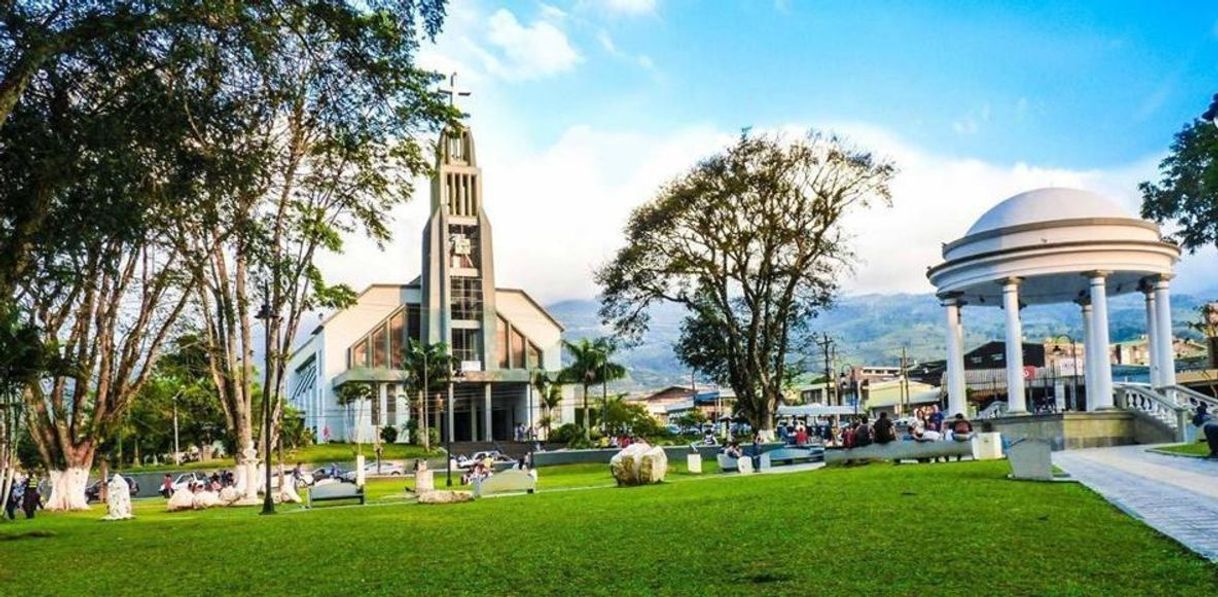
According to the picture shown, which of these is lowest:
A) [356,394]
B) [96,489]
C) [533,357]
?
[96,489]

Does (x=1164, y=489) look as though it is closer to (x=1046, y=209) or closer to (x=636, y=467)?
(x=636, y=467)

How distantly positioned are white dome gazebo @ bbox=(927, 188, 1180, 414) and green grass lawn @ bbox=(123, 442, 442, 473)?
43.4 metres

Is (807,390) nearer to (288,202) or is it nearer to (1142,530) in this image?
(288,202)

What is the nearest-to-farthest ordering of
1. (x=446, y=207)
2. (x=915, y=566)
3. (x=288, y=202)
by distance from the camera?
1. (x=915, y=566)
2. (x=288, y=202)
3. (x=446, y=207)

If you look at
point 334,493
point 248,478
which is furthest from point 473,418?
point 334,493

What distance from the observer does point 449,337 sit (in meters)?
82.8

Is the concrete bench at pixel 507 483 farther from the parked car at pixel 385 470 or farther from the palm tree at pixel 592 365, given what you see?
the palm tree at pixel 592 365

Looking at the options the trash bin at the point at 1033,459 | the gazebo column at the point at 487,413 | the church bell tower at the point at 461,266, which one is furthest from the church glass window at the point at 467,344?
the trash bin at the point at 1033,459

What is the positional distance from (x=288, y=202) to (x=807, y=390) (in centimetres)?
11168

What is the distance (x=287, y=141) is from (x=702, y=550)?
2056 centimetres

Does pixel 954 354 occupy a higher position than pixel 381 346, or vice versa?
pixel 381 346

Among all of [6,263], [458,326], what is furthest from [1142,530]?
[458,326]

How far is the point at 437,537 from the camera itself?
551 inches

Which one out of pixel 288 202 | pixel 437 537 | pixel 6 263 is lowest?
pixel 437 537
